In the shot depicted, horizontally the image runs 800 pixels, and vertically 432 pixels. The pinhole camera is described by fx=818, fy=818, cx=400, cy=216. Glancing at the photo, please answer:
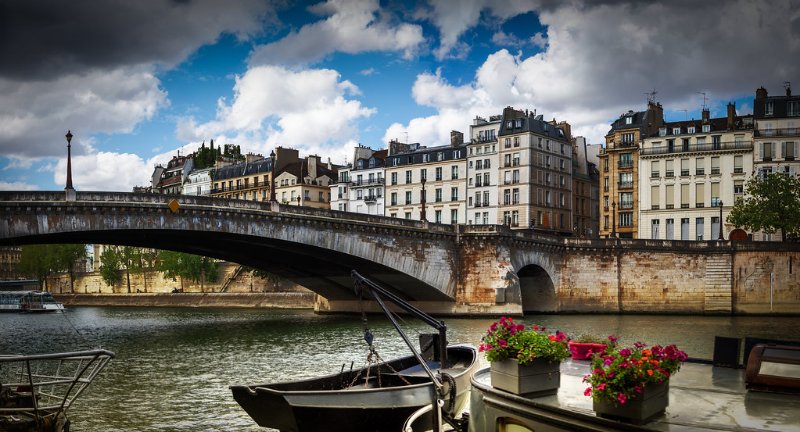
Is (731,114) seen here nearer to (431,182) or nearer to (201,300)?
(431,182)

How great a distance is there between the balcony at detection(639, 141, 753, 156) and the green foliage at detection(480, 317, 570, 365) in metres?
63.7

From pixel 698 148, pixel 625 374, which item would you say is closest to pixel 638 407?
pixel 625 374

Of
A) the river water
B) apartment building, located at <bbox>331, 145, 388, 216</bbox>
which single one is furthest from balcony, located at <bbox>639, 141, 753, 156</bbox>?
apartment building, located at <bbox>331, 145, 388, 216</bbox>

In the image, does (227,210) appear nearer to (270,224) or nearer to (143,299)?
(270,224)

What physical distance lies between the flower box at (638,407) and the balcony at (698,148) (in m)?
65.0

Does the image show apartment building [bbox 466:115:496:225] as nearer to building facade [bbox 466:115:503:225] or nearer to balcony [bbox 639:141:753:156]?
building facade [bbox 466:115:503:225]

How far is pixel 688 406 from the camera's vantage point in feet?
35.7

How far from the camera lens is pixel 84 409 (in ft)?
74.0

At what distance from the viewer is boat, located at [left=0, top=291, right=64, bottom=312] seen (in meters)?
77.9

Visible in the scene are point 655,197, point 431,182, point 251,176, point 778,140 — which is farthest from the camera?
point 251,176

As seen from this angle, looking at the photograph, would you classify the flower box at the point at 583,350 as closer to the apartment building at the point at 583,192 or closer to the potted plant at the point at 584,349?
the potted plant at the point at 584,349

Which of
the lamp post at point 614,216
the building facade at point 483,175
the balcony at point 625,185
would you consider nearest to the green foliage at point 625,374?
the lamp post at point 614,216

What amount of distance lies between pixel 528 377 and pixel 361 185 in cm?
8400

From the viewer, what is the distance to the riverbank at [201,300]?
79.1 m
